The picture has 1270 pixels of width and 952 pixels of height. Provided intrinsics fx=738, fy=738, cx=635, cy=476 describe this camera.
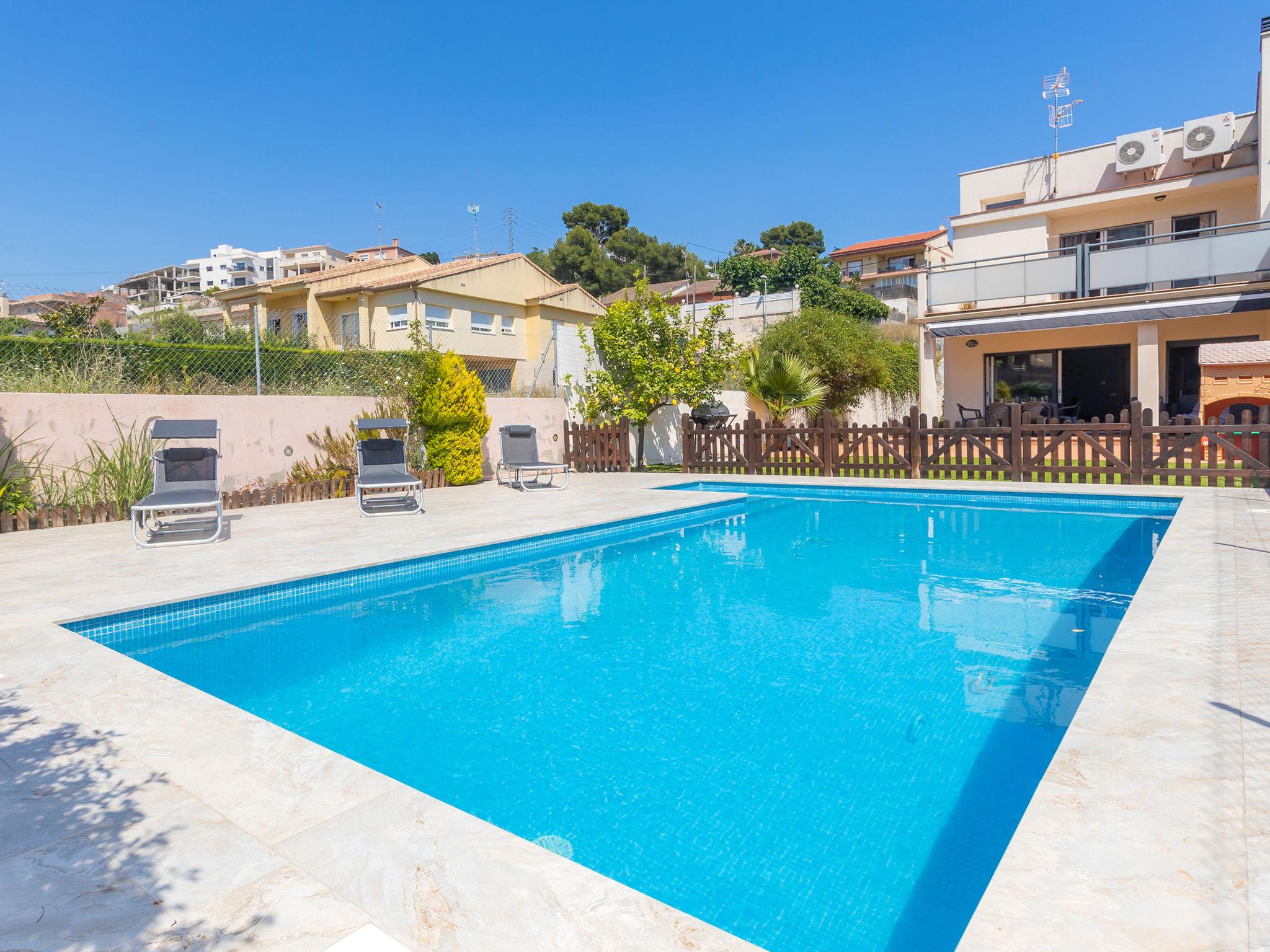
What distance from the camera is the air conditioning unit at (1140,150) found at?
1764 cm

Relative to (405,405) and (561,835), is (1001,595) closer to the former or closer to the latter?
(561,835)

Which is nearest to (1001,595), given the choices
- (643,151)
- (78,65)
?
(78,65)

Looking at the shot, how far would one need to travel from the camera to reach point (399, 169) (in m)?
33.4

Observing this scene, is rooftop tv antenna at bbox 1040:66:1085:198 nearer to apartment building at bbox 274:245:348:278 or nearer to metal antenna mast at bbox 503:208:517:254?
metal antenna mast at bbox 503:208:517:254

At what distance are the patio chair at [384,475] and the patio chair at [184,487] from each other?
A: 184cm

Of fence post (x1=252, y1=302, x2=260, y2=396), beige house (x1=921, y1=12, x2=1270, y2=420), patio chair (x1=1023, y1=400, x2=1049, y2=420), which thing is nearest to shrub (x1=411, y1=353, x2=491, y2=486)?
fence post (x1=252, y1=302, x2=260, y2=396)

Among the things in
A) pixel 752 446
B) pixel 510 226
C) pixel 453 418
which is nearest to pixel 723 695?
pixel 453 418

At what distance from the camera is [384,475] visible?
10.9 metres

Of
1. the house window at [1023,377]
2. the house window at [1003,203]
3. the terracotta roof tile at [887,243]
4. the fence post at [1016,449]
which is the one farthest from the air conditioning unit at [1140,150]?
the terracotta roof tile at [887,243]

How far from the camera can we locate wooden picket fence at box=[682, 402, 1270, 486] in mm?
11055

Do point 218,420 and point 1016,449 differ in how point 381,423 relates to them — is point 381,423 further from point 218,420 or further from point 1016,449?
point 1016,449

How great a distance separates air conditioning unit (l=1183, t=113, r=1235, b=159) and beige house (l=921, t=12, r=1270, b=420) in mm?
26

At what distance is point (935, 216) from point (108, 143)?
32.9 meters

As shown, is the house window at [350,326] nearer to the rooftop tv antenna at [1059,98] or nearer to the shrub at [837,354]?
the shrub at [837,354]
